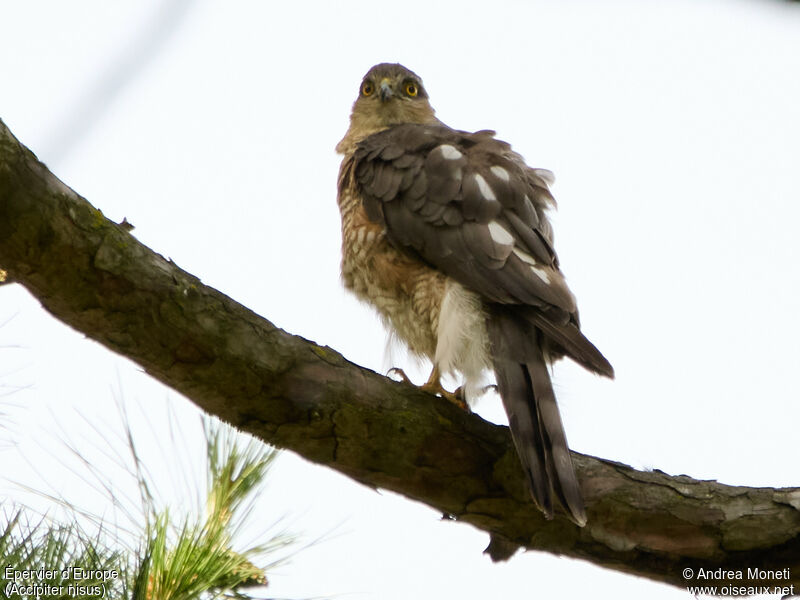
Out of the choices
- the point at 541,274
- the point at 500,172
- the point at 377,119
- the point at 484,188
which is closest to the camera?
the point at 541,274

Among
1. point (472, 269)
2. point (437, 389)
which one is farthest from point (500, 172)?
point (437, 389)

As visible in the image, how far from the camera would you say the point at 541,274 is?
3.46 meters

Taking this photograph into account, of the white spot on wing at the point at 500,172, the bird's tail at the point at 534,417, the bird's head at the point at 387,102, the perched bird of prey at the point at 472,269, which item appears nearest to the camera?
the bird's tail at the point at 534,417

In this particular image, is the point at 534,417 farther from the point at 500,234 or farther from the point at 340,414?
the point at 500,234

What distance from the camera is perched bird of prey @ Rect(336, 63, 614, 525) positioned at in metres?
3.09

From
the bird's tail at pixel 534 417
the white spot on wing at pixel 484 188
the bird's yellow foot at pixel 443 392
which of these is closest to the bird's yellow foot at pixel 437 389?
the bird's yellow foot at pixel 443 392

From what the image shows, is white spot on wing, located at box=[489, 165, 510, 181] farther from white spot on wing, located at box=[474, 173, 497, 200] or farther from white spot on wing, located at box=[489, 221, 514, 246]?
white spot on wing, located at box=[489, 221, 514, 246]

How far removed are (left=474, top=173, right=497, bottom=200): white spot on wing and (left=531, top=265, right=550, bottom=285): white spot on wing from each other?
0.44 metres

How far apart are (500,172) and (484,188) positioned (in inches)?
8.3

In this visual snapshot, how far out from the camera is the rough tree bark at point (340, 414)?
245 cm

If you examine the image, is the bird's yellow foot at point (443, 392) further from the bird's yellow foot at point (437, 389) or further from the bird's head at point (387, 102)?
the bird's head at point (387, 102)

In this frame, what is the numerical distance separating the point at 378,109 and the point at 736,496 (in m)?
3.23

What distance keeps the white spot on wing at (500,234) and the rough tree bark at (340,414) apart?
29.5 inches

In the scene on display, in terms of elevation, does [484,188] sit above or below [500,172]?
below
